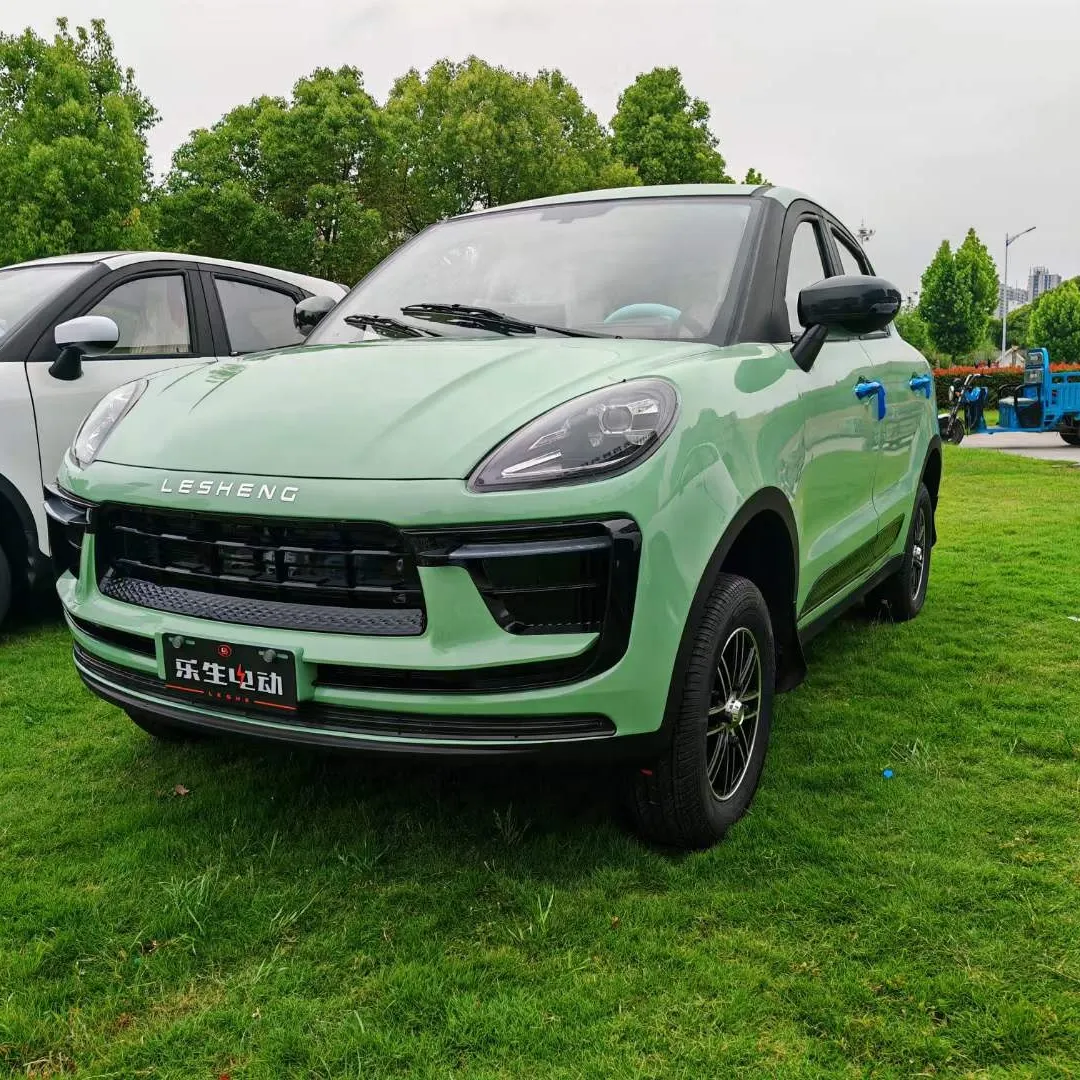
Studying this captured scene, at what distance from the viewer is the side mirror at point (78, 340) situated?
4289 millimetres

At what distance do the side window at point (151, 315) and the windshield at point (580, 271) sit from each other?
1881 mm

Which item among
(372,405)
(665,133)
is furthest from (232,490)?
(665,133)

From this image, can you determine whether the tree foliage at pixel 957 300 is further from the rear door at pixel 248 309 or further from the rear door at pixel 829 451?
the rear door at pixel 829 451

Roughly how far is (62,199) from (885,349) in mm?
16985

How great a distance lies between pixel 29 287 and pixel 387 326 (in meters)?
2.63

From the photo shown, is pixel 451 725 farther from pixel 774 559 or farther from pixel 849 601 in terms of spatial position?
pixel 849 601

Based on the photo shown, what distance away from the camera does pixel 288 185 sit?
24.1 meters

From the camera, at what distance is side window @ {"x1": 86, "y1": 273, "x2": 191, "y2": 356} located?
4984 millimetres

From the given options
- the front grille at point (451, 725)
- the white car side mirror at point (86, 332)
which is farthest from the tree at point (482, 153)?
the front grille at point (451, 725)

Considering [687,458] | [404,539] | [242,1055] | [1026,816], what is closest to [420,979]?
[242,1055]

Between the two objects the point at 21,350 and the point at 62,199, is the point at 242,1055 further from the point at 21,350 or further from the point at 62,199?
the point at 62,199

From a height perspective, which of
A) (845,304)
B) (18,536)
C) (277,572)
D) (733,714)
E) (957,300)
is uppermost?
(957,300)

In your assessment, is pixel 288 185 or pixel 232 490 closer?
pixel 232 490

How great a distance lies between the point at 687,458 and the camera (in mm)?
2283
